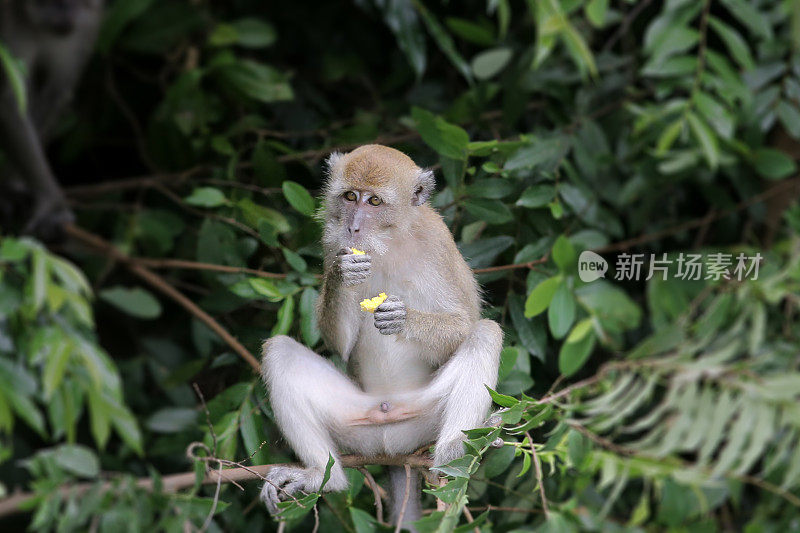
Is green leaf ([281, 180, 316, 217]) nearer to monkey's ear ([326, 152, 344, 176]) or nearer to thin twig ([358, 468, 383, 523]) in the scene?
monkey's ear ([326, 152, 344, 176])

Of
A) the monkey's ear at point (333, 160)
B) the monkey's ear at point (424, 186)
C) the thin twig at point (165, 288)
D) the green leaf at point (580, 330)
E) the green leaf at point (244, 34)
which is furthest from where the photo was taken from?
the green leaf at point (244, 34)

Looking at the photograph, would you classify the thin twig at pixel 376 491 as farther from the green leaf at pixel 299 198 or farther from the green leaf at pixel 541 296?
the green leaf at pixel 299 198

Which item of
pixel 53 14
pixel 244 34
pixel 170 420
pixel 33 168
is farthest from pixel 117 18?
pixel 170 420

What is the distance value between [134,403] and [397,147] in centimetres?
272

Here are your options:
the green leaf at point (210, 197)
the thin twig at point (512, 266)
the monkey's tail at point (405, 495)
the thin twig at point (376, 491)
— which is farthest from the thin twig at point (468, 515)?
the green leaf at point (210, 197)

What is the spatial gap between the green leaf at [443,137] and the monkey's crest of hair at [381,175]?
84 millimetres

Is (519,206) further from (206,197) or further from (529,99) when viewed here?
(529,99)

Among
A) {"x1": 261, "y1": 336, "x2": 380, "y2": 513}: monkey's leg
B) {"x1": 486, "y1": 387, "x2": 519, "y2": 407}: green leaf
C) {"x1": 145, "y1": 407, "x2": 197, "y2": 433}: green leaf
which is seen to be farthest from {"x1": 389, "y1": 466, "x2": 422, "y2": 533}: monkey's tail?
{"x1": 145, "y1": 407, "x2": 197, "y2": 433}: green leaf

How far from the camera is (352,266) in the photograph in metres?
1.82

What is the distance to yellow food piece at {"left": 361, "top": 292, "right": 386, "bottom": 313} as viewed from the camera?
6.18 feet

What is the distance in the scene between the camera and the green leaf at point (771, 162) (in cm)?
416

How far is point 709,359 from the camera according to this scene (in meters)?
3.88

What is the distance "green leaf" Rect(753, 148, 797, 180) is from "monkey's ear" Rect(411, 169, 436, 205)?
2948mm

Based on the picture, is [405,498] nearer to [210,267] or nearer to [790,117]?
[210,267]
